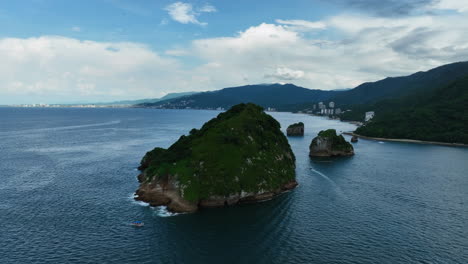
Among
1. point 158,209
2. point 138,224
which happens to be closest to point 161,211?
point 158,209

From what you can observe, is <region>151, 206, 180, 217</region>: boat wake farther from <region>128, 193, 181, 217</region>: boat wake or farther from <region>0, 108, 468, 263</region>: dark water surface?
<region>0, 108, 468, 263</region>: dark water surface

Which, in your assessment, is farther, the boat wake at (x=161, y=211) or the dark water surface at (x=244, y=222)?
the boat wake at (x=161, y=211)

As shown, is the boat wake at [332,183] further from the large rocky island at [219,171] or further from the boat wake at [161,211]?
the boat wake at [161,211]

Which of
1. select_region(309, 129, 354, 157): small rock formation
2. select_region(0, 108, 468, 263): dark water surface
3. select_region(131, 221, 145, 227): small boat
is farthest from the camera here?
select_region(309, 129, 354, 157): small rock formation

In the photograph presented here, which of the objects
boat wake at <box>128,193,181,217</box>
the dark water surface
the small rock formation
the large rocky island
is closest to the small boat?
the dark water surface

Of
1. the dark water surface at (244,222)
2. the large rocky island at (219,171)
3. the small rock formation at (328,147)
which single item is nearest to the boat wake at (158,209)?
the dark water surface at (244,222)

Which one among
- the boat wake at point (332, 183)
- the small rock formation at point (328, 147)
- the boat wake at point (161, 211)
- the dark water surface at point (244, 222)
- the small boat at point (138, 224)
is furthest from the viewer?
the small rock formation at point (328, 147)

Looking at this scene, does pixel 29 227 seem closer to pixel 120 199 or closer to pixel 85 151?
pixel 120 199

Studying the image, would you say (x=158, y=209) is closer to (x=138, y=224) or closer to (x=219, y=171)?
(x=138, y=224)
